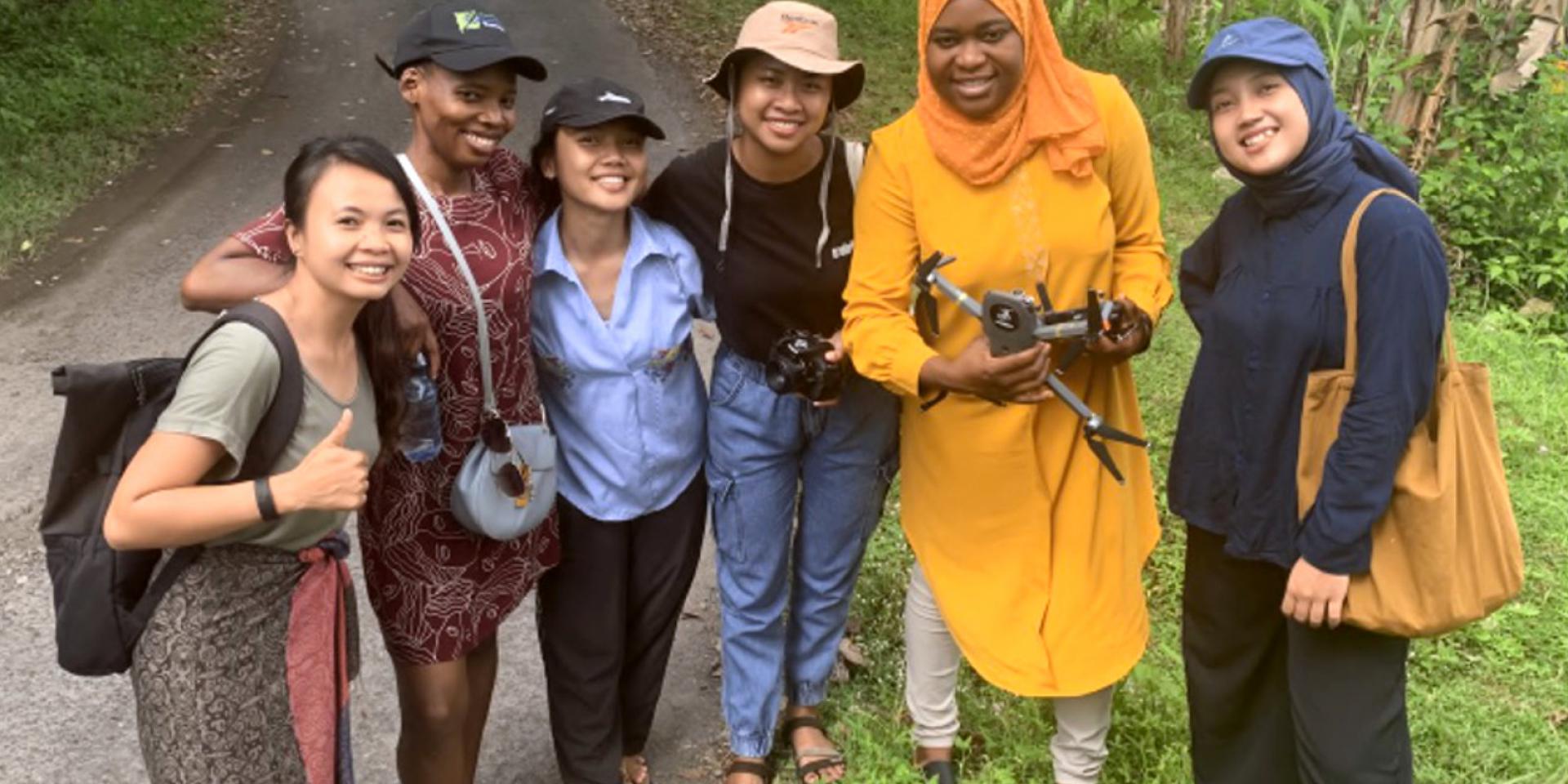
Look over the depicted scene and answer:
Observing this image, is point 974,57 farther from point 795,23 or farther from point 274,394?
point 274,394

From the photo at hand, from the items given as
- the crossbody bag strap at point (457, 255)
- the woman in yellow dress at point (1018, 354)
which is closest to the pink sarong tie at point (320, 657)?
the crossbody bag strap at point (457, 255)

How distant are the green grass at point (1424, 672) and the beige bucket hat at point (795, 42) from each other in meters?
1.83

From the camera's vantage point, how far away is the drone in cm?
263

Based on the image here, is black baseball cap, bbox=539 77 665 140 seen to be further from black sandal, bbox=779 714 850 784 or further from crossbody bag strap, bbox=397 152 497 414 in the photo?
black sandal, bbox=779 714 850 784

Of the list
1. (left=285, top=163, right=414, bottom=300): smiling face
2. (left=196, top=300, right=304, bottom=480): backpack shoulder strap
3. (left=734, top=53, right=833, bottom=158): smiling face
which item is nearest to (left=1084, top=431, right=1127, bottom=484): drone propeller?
(left=734, top=53, right=833, bottom=158): smiling face

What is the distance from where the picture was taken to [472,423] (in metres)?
2.85

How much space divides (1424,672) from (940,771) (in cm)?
181

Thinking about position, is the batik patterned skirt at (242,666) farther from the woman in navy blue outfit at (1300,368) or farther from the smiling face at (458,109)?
the woman in navy blue outfit at (1300,368)

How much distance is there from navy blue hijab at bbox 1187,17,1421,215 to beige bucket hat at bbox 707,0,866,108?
0.79m

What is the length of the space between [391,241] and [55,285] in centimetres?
575

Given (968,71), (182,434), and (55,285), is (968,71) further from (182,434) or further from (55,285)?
(55,285)

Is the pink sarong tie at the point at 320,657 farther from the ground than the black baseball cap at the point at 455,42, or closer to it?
closer to it

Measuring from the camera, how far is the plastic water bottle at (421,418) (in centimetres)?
262

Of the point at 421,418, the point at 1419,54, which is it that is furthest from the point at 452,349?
the point at 1419,54
